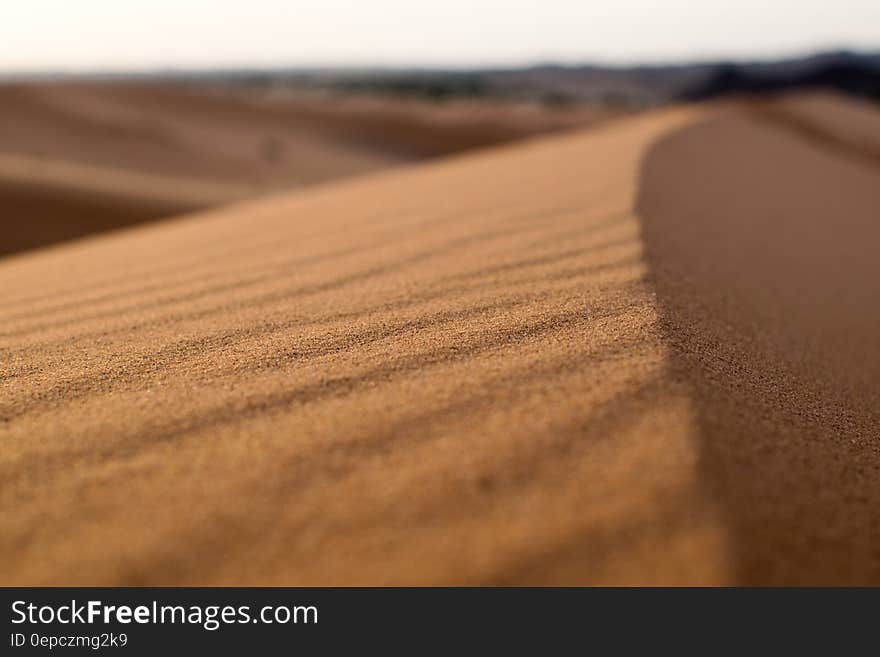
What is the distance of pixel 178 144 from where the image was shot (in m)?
17.2

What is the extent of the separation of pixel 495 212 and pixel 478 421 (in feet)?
6.04

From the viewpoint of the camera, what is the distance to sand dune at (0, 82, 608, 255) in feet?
23.9

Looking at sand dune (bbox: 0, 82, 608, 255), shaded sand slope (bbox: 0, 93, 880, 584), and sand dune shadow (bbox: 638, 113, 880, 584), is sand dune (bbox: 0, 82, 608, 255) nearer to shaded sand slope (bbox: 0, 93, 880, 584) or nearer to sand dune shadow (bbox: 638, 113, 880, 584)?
shaded sand slope (bbox: 0, 93, 880, 584)

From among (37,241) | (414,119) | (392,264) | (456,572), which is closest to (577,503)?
(456,572)

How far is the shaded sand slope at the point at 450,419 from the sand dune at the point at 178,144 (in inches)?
215

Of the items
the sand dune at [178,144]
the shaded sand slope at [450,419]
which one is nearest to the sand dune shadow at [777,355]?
the shaded sand slope at [450,419]

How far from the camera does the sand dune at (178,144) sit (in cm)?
730

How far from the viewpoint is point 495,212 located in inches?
117

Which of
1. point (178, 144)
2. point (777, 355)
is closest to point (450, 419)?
point (777, 355)

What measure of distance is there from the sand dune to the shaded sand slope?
545cm

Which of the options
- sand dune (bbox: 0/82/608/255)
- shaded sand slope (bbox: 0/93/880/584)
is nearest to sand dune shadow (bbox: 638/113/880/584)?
shaded sand slope (bbox: 0/93/880/584)

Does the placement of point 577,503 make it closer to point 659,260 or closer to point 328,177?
point 659,260

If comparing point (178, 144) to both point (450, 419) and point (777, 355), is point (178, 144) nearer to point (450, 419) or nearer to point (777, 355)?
point (777, 355)

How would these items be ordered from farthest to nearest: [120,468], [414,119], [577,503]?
[414,119]
[120,468]
[577,503]
